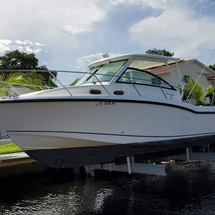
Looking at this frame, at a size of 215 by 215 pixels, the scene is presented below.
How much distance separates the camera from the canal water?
7.77m

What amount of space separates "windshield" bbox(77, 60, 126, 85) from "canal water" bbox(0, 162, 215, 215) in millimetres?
3051

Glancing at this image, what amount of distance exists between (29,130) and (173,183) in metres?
5.54

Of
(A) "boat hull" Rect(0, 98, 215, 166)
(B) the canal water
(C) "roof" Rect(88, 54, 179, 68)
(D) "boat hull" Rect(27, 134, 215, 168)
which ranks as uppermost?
(C) "roof" Rect(88, 54, 179, 68)

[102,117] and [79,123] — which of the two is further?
[102,117]

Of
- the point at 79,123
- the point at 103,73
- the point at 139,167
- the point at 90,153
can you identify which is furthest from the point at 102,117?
the point at 139,167

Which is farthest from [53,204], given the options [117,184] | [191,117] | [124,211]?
[191,117]

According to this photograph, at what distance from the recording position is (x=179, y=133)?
26.0 feet

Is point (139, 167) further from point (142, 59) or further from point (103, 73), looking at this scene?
point (142, 59)

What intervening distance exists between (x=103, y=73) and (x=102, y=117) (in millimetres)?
1489

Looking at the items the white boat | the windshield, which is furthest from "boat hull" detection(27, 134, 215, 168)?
the windshield

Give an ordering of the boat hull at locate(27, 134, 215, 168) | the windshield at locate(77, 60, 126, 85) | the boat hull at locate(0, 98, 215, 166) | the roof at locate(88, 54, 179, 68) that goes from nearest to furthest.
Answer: the boat hull at locate(0, 98, 215, 166)
the boat hull at locate(27, 134, 215, 168)
the windshield at locate(77, 60, 126, 85)
the roof at locate(88, 54, 179, 68)

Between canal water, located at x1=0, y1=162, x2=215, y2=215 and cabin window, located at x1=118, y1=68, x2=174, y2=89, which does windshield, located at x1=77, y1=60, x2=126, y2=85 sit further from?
canal water, located at x1=0, y1=162, x2=215, y2=215

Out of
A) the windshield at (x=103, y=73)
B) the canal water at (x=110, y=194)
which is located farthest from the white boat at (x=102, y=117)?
the canal water at (x=110, y=194)

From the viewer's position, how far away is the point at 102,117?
21.6ft
